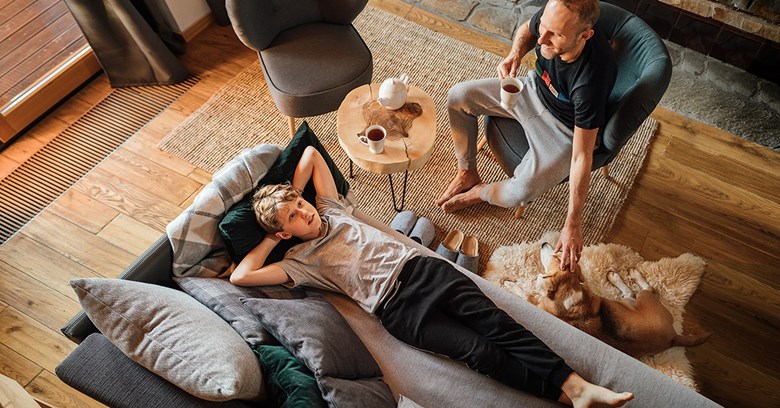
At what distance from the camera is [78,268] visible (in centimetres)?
231

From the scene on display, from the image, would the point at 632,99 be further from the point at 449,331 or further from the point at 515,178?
the point at 449,331

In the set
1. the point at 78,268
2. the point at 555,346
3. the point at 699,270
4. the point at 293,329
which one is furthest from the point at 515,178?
the point at 78,268

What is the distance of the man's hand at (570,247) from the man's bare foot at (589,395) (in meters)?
0.48

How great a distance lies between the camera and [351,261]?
5.96 ft

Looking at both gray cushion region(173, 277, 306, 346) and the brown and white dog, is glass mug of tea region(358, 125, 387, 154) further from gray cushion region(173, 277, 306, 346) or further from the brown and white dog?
the brown and white dog

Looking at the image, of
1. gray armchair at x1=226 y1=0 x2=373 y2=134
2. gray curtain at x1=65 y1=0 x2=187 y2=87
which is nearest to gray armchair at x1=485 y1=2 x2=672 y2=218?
gray armchair at x1=226 y1=0 x2=373 y2=134

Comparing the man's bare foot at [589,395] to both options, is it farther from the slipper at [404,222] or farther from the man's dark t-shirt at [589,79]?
the slipper at [404,222]

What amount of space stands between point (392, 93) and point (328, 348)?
104 centimetres

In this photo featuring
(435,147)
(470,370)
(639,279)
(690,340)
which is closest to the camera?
(470,370)

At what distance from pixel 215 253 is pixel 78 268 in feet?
3.08

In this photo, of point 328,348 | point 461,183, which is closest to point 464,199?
point 461,183

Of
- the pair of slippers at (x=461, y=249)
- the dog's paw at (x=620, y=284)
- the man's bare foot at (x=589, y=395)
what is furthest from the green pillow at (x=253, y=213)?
the dog's paw at (x=620, y=284)

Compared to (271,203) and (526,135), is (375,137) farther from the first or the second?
(526,135)

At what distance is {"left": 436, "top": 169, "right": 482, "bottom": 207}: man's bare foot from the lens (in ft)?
8.19
